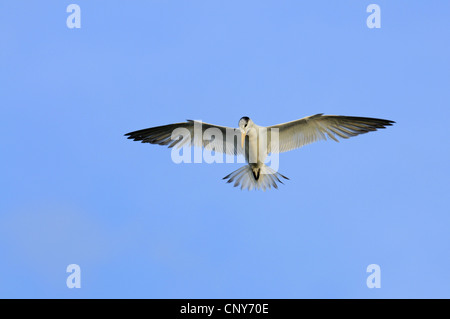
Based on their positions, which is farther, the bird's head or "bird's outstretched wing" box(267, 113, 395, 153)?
"bird's outstretched wing" box(267, 113, 395, 153)

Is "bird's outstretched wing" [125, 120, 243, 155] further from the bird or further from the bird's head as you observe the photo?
the bird's head

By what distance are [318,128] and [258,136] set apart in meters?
1.38

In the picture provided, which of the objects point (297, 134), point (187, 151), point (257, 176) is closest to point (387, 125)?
point (297, 134)

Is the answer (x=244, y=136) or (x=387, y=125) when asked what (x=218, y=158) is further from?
(x=387, y=125)

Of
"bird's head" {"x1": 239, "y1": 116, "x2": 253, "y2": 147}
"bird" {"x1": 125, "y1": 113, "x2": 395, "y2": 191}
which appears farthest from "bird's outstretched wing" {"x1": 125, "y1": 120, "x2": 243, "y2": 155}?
"bird's head" {"x1": 239, "y1": 116, "x2": 253, "y2": 147}

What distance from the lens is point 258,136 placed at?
14.0 metres

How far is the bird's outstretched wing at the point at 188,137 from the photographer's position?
14430 mm

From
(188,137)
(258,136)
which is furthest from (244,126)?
(188,137)

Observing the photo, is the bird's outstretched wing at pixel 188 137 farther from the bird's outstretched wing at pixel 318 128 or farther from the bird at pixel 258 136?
the bird's outstretched wing at pixel 318 128

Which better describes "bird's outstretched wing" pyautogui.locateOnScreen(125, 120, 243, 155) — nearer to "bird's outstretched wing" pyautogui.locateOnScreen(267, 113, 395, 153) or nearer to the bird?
the bird

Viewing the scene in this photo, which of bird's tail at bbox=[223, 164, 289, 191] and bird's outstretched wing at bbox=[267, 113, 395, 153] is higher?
bird's outstretched wing at bbox=[267, 113, 395, 153]

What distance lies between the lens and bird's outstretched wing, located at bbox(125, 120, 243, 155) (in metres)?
14.4

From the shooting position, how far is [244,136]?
Answer: 44.9ft
